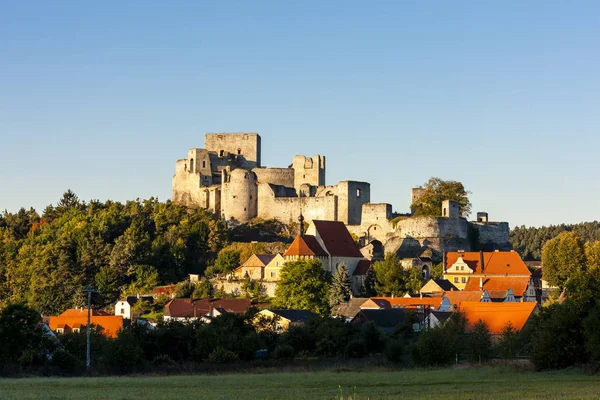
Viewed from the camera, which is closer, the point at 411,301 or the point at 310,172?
the point at 411,301

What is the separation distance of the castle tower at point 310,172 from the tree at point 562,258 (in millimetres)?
26177

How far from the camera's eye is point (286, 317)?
2621 inches

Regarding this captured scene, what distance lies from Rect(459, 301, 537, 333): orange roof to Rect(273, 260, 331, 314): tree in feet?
48.2

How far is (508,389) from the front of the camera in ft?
108

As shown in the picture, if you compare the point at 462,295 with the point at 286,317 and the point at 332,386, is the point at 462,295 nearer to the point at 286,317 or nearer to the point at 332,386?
the point at 286,317

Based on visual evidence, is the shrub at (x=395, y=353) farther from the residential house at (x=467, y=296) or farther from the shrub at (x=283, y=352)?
the residential house at (x=467, y=296)

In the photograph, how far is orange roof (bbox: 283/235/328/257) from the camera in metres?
82.2

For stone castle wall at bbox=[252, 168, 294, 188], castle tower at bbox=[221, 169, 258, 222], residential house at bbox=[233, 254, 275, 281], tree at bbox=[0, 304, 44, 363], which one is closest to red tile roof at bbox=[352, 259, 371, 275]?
residential house at bbox=[233, 254, 275, 281]

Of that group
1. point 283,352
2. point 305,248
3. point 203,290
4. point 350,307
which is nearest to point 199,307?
point 203,290

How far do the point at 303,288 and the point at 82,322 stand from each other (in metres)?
15.2

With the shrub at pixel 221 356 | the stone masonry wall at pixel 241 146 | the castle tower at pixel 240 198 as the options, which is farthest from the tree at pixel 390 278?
the shrub at pixel 221 356

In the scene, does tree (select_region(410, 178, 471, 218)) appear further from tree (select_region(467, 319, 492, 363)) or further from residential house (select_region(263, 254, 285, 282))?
tree (select_region(467, 319, 492, 363))

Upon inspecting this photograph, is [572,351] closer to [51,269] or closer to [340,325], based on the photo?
[340,325]

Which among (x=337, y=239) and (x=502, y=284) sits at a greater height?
(x=337, y=239)
